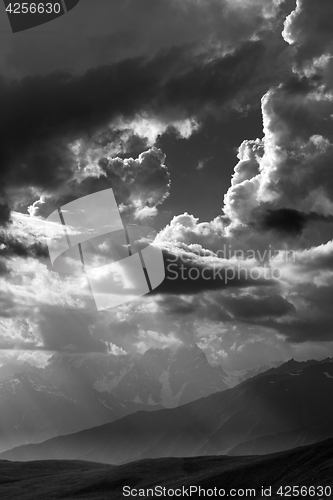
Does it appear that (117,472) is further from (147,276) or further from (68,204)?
(68,204)

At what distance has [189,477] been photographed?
121375 mm

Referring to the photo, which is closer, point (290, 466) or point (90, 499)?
point (290, 466)

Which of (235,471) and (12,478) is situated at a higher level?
(235,471)

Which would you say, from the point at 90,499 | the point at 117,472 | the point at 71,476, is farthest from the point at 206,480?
the point at 71,476

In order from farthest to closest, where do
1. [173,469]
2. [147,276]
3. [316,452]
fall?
1. [173,469]
2. [316,452]
3. [147,276]

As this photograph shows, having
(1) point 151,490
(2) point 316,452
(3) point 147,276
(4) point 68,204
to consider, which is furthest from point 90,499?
(4) point 68,204

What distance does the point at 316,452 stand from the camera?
10981cm

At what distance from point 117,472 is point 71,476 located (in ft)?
65.0

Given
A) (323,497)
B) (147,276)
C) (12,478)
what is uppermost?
(147,276)

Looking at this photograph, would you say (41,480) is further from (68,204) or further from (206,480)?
(68,204)

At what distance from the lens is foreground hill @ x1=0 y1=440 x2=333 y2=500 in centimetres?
9856

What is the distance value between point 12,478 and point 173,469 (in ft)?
182

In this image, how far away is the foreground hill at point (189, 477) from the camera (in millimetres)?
98556

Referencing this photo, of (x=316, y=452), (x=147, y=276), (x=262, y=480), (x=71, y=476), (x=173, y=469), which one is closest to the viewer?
(x=147, y=276)
